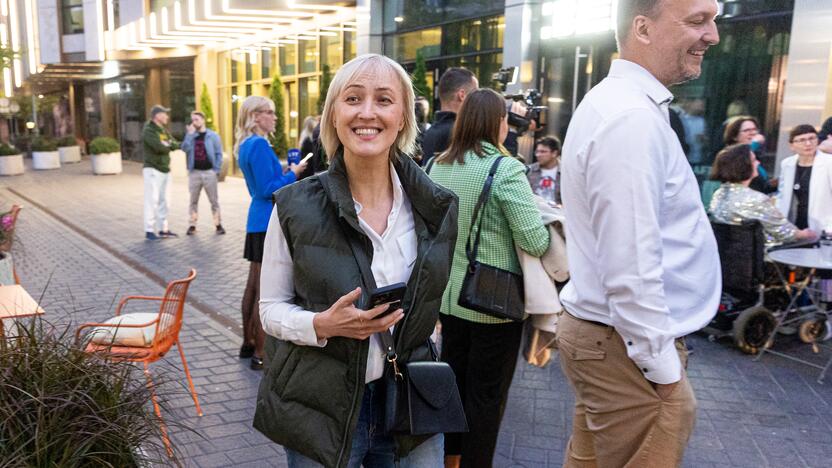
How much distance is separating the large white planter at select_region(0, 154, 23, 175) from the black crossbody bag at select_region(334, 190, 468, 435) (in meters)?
26.8

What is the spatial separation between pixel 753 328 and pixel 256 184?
14.6ft

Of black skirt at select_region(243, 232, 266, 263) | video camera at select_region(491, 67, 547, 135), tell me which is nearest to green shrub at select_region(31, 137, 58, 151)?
video camera at select_region(491, 67, 547, 135)

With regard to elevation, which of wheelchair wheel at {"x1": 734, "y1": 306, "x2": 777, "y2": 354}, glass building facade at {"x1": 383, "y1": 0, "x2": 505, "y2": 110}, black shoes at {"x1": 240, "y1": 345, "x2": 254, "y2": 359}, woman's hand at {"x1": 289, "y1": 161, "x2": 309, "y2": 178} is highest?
glass building facade at {"x1": 383, "y1": 0, "x2": 505, "y2": 110}

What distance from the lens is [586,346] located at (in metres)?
2.24

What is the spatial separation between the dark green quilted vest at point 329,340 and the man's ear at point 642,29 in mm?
921

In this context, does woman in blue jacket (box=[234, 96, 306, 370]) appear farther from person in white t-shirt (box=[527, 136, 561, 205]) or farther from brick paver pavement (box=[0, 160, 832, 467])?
person in white t-shirt (box=[527, 136, 561, 205])

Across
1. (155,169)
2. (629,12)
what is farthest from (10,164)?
(629,12)

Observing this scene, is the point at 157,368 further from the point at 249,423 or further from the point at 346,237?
the point at 346,237

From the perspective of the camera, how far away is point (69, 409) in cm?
230

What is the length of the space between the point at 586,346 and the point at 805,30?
8176mm

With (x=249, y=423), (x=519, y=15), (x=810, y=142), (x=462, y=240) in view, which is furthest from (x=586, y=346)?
(x=519, y=15)

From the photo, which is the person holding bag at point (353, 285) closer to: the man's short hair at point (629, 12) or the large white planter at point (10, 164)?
the man's short hair at point (629, 12)

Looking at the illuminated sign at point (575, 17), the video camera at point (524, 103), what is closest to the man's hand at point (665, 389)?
the video camera at point (524, 103)

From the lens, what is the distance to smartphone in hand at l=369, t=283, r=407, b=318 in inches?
73.8
